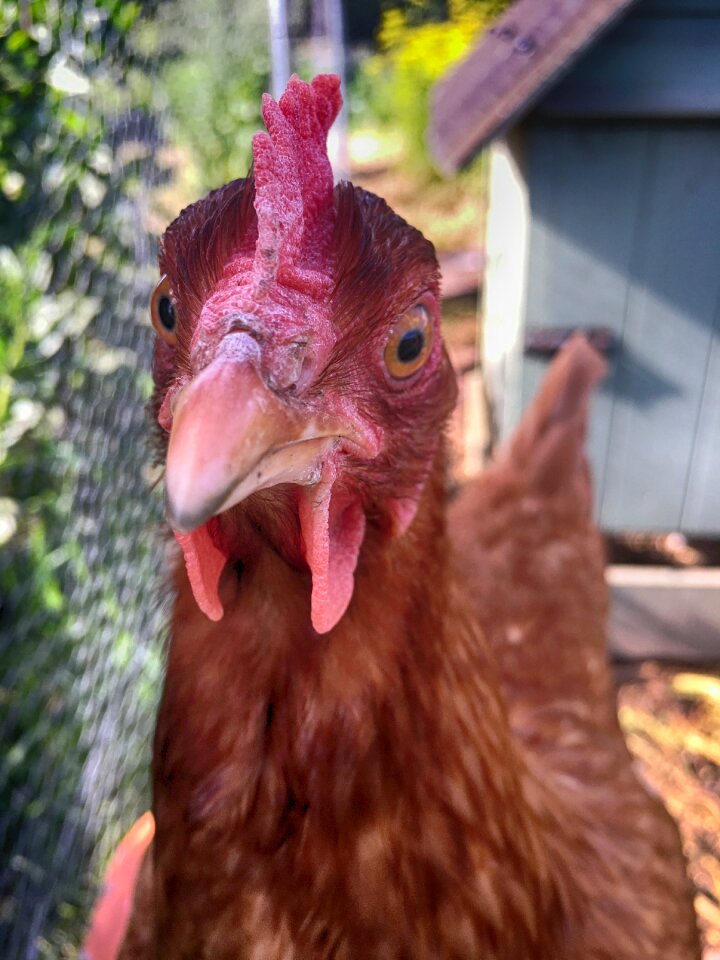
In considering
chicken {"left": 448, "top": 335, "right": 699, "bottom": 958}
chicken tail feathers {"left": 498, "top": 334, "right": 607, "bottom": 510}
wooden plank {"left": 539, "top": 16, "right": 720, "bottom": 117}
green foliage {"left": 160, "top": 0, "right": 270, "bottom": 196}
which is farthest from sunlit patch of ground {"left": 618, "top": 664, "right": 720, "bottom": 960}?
green foliage {"left": 160, "top": 0, "right": 270, "bottom": 196}

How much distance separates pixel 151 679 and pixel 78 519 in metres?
0.57

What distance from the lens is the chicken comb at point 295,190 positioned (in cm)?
63

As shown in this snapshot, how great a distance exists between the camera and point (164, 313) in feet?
2.53

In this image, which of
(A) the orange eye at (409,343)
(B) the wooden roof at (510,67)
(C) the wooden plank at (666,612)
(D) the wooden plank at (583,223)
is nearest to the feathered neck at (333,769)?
(A) the orange eye at (409,343)

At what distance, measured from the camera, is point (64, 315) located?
1870mm

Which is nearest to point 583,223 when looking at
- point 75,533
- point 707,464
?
point 707,464

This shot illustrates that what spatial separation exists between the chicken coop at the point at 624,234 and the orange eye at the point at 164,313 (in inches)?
48.2

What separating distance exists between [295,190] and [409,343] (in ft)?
0.62

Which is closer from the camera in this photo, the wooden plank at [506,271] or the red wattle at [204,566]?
the red wattle at [204,566]

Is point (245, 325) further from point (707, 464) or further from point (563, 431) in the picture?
point (707, 464)

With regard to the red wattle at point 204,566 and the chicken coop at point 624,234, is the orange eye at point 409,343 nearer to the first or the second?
the red wattle at point 204,566

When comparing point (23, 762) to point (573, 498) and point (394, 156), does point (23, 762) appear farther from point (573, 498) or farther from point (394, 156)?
point (394, 156)

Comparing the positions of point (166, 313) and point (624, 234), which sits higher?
point (624, 234)

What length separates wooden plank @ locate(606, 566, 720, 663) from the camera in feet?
8.50
